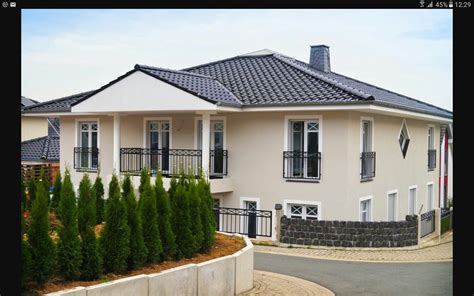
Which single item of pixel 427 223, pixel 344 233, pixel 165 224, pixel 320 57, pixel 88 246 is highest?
pixel 320 57

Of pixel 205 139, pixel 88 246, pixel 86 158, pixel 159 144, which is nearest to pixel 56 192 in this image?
pixel 88 246

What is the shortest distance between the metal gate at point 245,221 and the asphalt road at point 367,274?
9.54 ft

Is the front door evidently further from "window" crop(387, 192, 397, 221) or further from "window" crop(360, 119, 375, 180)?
"window" crop(387, 192, 397, 221)

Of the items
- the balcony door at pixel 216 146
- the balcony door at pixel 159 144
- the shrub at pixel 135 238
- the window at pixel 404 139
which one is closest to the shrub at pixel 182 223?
the shrub at pixel 135 238

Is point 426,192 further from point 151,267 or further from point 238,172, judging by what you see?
point 151,267

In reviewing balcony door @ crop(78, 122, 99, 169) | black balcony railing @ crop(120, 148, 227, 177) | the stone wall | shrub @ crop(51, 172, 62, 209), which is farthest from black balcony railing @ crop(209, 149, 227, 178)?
shrub @ crop(51, 172, 62, 209)

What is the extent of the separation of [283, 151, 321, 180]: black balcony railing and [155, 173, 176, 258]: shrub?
850 cm

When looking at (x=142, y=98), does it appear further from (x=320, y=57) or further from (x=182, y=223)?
(x=182, y=223)

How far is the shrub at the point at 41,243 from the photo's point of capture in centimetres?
641

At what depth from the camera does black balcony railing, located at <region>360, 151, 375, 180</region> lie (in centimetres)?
1677

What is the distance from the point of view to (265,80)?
17828 millimetres

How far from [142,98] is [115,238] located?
976 cm

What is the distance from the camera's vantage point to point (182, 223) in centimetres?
860

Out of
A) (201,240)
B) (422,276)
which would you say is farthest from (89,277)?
(422,276)
